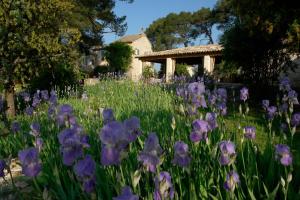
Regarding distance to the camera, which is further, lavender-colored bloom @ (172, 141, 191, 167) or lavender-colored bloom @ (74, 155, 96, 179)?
Answer: lavender-colored bloom @ (172, 141, 191, 167)

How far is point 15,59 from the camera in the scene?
28.9 ft

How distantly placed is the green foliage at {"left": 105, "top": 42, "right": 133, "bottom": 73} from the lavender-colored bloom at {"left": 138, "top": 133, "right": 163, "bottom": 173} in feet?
99.1

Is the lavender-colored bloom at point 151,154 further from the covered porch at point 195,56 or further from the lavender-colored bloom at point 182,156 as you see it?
the covered porch at point 195,56

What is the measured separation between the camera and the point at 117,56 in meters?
32.3

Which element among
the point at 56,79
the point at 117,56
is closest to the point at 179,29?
the point at 117,56

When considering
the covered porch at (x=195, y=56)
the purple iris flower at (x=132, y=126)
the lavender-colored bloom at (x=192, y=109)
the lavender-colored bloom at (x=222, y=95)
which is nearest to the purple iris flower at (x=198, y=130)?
the purple iris flower at (x=132, y=126)

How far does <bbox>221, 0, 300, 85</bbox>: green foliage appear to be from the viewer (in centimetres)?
966

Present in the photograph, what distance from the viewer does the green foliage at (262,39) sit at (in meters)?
9.66

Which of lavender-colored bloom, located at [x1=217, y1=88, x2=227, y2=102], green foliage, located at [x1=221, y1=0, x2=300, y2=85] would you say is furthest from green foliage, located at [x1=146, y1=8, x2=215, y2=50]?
lavender-colored bloom, located at [x1=217, y1=88, x2=227, y2=102]

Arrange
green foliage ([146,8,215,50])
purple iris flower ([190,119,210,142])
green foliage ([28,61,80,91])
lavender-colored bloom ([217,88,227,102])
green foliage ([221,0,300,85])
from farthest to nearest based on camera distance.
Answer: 1. green foliage ([146,8,215,50])
2. green foliage ([28,61,80,91])
3. green foliage ([221,0,300,85])
4. lavender-colored bloom ([217,88,227,102])
5. purple iris flower ([190,119,210,142])

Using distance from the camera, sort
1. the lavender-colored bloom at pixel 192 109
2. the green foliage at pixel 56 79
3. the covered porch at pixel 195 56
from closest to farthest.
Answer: the lavender-colored bloom at pixel 192 109 → the green foliage at pixel 56 79 → the covered porch at pixel 195 56

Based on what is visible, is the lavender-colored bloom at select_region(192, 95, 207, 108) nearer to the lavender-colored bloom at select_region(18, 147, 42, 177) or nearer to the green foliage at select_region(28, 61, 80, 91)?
the lavender-colored bloom at select_region(18, 147, 42, 177)

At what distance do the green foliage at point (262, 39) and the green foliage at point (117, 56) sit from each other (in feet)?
65.6

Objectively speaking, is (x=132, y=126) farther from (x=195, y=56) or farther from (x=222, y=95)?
(x=195, y=56)
